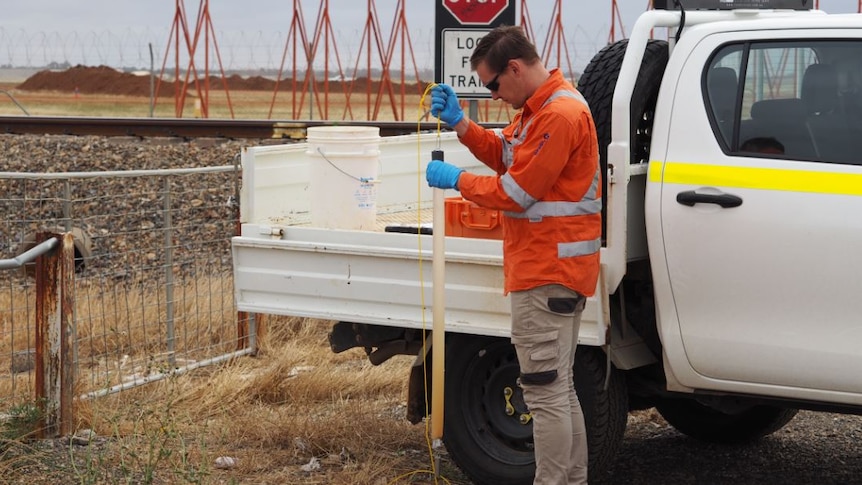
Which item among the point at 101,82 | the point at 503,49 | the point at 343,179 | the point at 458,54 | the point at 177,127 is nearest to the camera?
the point at 503,49

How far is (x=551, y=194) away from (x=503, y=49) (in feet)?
1.98

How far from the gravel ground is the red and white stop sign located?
256 centimetres

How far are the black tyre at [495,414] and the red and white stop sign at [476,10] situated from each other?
268cm

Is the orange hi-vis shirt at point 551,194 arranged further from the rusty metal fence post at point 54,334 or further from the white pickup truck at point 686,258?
the rusty metal fence post at point 54,334

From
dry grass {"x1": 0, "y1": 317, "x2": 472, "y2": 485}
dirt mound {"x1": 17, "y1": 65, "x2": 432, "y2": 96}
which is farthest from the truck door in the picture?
dirt mound {"x1": 17, "y1": 65, "x2": 432, "y2": 96}

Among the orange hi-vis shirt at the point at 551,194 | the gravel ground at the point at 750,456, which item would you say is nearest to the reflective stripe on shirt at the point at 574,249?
the orange hi-vis shirt at the point at 551,194

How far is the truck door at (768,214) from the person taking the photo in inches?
188

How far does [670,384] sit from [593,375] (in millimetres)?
325

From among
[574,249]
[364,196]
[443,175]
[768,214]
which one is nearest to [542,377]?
[574,249]

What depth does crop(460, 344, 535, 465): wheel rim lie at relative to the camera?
5.60 m

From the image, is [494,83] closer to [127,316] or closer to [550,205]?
[550,205]

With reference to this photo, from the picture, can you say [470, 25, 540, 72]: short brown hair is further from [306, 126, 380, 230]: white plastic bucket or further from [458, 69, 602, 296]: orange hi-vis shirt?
[306, 126, 380, 230]: white plastic bucket

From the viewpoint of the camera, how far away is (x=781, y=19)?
5.08m

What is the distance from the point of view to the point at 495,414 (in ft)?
18.6
